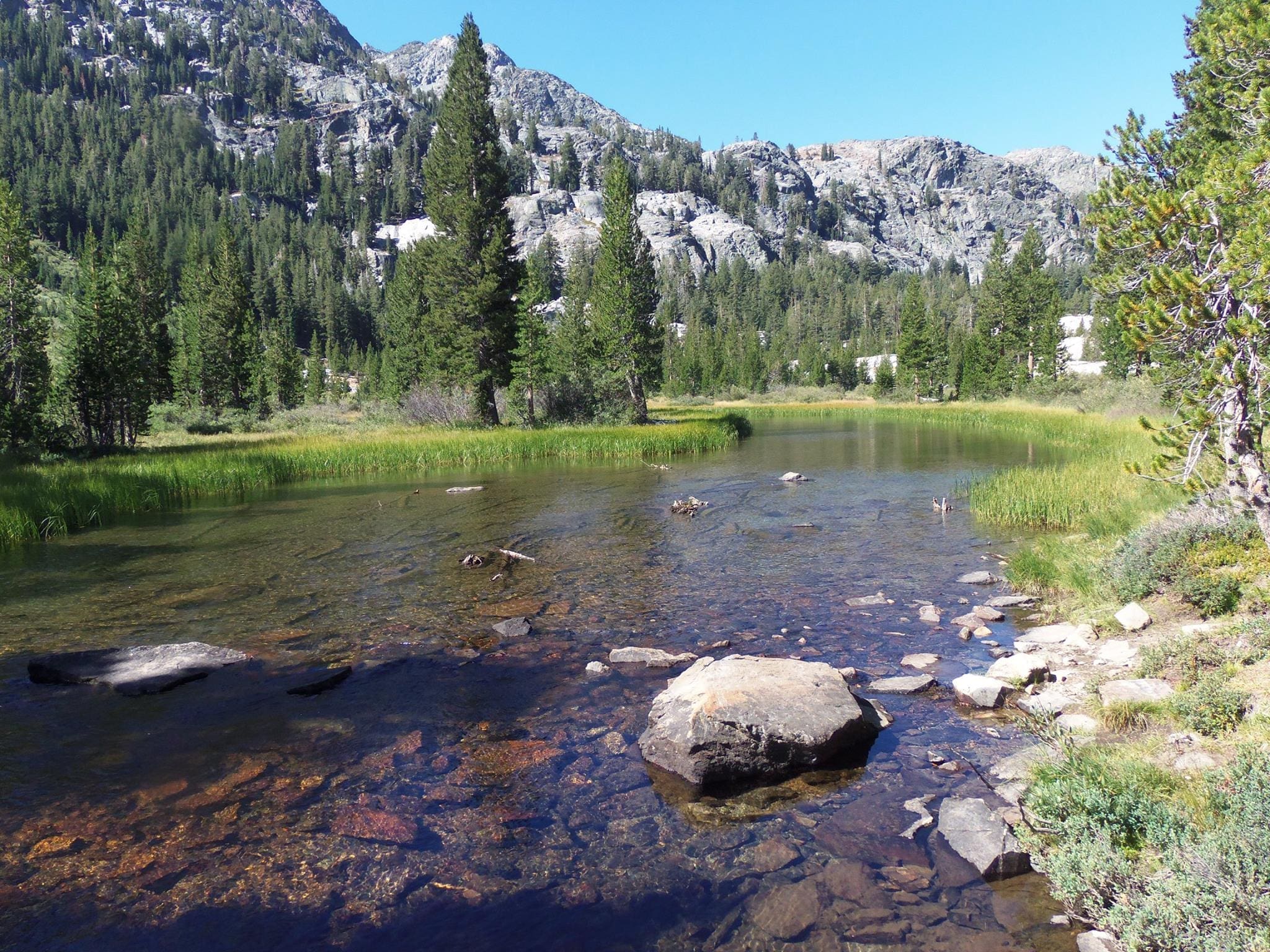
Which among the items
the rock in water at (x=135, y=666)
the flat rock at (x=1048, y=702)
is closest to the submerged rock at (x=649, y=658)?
the flat rock at (x=1048, y=702)

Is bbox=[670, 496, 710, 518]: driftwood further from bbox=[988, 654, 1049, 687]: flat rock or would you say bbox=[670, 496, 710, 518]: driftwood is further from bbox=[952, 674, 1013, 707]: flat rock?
bbox=[952, 674, 1013, 707]: flat rock

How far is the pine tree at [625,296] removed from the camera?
159 ft

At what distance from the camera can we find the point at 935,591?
12102 millimetres

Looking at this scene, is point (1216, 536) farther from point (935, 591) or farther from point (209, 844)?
point (209, 844)

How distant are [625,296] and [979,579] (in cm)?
3906

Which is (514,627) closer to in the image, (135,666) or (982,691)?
(135,666)

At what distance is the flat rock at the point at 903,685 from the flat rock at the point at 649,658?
2248mm

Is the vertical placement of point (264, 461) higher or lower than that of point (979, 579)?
higher

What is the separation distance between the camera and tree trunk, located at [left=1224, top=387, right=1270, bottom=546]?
688cm

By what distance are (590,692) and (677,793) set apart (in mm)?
2332

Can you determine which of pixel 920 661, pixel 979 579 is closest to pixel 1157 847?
pixel 920 661

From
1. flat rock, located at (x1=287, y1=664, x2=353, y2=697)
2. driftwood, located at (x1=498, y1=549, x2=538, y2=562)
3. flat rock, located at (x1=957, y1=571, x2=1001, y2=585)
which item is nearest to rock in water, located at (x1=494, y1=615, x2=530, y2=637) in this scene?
flat rock, located at (x1=287, y1=664, x2=353, y2=697)

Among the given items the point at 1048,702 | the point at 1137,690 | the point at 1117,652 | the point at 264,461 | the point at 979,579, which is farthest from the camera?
the point at 264,461

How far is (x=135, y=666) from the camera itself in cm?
915
